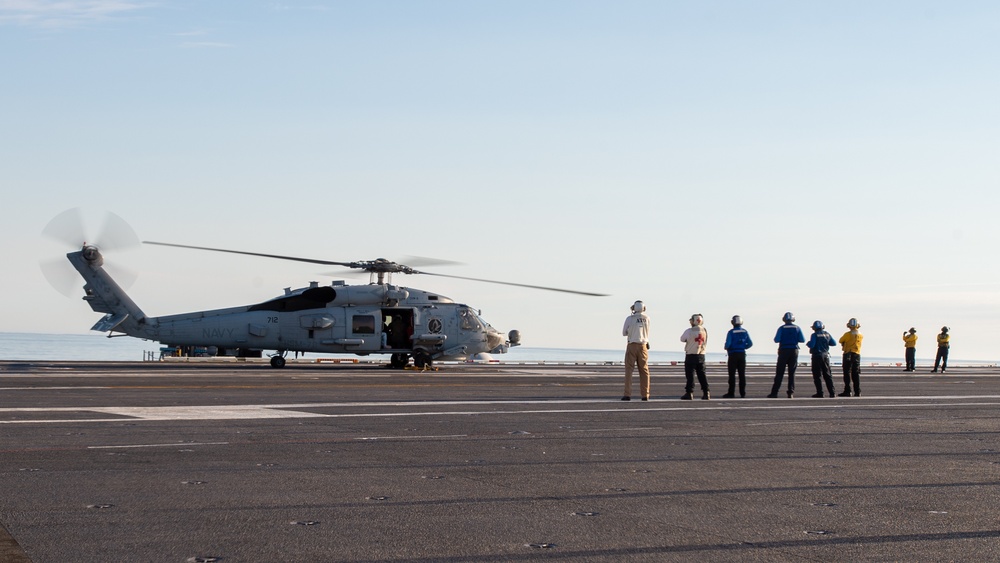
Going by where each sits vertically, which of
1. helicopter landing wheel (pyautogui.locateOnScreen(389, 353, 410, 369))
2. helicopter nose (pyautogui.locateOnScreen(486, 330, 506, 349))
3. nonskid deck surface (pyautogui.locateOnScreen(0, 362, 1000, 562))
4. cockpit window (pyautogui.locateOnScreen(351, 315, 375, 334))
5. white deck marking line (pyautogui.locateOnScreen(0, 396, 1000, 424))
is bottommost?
nonskid deck surface (pyautogui.locateOnScreen(0, 362, 1000, 562))

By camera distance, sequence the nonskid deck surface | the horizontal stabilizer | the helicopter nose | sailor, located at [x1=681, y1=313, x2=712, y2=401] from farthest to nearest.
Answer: the helicopter nose → the horizontal stabilizer → sailor, located at [x1=681, y1=313, x2=712, y2=401] → the nonskid deck surface

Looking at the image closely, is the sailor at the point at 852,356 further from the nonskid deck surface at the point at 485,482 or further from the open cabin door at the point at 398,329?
the open cabin door at the point at 398,329

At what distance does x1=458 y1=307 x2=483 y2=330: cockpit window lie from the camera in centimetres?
3881

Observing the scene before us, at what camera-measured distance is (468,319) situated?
39031mm

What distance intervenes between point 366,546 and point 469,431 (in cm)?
694

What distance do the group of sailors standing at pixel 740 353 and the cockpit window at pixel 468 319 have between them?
16779mm

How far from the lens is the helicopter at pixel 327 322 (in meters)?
35.3

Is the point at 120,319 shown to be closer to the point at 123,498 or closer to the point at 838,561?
the point at 123,498

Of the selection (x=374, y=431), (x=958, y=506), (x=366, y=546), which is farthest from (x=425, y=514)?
(x=374, y=431)

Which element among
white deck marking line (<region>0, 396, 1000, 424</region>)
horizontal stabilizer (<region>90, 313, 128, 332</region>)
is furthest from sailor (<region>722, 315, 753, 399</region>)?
Result: horizontal stabilizer (<region>90, 313, 128, 332</region>)

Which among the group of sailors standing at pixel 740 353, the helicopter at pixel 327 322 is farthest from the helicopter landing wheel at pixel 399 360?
the group of sailors standing at pixel 740 353

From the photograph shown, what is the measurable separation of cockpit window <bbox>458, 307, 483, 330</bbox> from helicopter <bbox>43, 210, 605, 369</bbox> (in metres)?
0.04

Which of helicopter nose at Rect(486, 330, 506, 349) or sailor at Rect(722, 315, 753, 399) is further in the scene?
helicopter nose at Rect(486, 330, 506, 349)

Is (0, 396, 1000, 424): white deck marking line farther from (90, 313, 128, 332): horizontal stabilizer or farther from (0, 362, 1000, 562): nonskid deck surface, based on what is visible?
(90, 313, 128, 332): horizontal stabilizer
